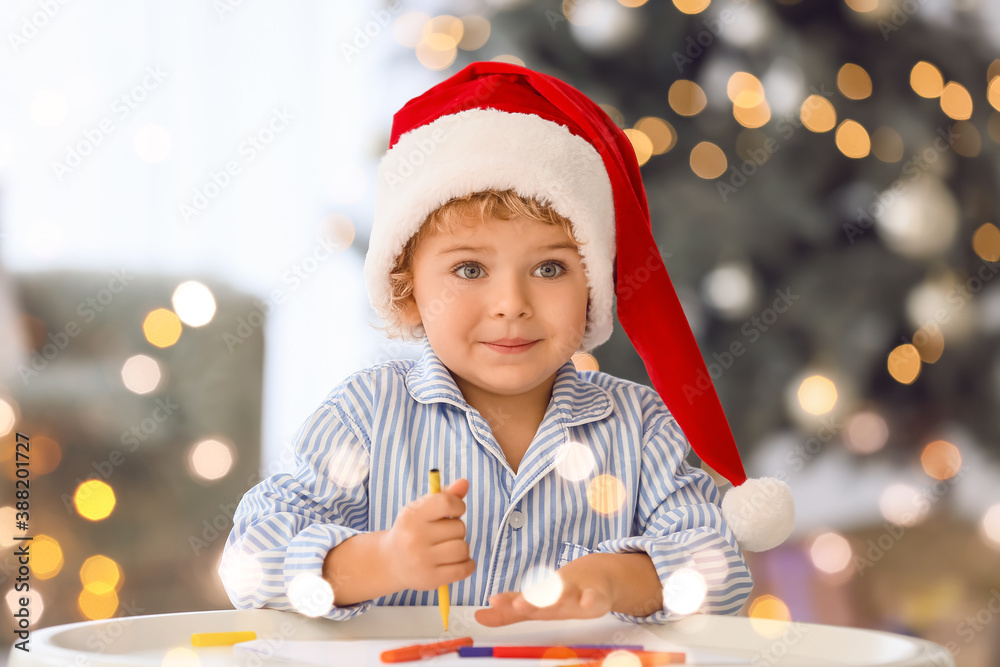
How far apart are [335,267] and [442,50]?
491mm

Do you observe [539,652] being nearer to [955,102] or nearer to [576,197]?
[576,197]

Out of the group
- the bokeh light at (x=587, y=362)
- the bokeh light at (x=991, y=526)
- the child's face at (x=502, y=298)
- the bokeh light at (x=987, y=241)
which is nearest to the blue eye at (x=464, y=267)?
the child's face at (x=502, y=298)

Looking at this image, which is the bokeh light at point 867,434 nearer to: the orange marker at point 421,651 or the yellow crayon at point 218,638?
the orange marker at point 421,651

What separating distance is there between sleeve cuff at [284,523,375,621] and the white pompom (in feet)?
1.19

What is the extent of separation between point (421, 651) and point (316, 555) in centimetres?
15

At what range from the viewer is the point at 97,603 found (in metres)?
1.50

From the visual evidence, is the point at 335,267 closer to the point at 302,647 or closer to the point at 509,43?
the point at 509,43

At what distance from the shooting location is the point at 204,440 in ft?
5.28

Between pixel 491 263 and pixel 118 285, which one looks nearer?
pixel 491 263

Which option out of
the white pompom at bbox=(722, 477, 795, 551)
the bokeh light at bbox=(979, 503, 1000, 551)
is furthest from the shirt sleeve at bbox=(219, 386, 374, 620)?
the bokeh light at bbox=(979, 503, 1000, 551)

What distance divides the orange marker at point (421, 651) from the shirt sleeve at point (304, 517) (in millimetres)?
115

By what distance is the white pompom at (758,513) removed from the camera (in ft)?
2.65

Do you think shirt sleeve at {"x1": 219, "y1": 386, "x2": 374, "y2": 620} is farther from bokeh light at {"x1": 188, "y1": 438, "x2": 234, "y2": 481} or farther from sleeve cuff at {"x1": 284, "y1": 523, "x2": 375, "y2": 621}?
bokeh light at {"x1": 188, "y1": 438, "x2": 234, "y2": 481}

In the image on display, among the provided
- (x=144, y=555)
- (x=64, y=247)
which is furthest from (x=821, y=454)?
(x=64, y=247)
